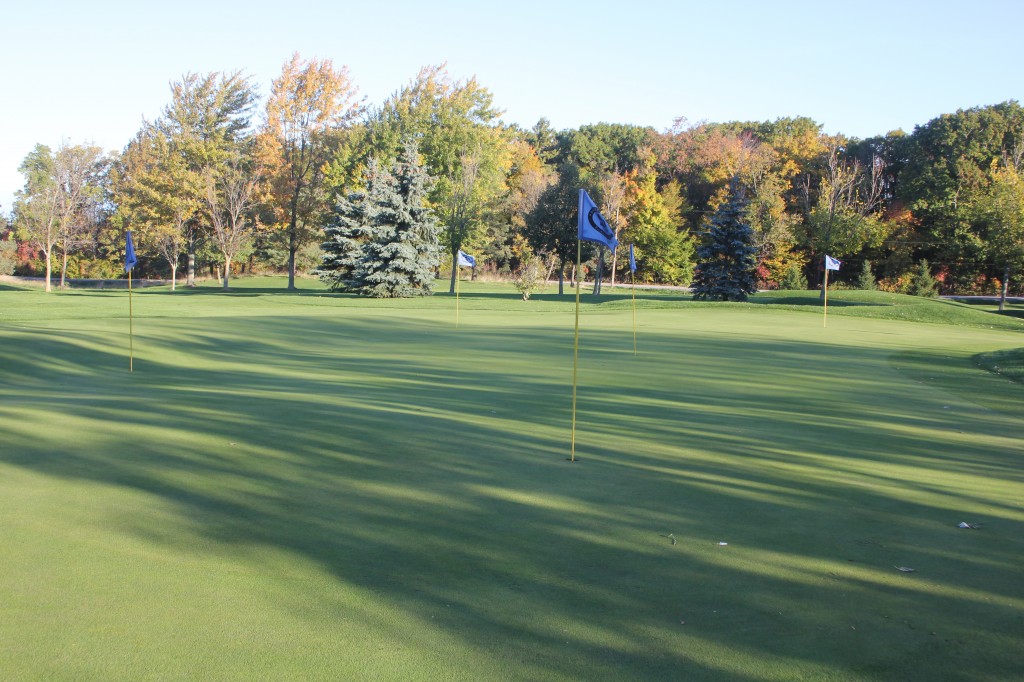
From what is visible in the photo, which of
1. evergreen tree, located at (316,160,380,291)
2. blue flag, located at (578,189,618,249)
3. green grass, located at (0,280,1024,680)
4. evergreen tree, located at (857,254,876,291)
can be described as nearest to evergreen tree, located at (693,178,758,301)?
evergreen tree, located at (857,254,876,291)

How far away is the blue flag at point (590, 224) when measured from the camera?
8.01 m

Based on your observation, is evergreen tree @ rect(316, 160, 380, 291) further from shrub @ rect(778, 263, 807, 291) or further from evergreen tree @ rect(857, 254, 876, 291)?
evergreen tree @ rect(857, 254, 876, 291)

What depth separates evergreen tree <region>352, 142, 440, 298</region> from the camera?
48688 millimetres

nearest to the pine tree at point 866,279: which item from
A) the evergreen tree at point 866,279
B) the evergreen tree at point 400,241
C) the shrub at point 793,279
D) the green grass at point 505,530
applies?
the evergreen tree at point 866,279

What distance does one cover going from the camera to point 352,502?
623cm

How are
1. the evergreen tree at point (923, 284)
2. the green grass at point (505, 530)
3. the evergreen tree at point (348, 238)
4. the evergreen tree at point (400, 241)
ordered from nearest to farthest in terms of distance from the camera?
1. the green grass at point (505, 530)
2. the evergreen tree at point (400, 241)
3. the evergreen tree at point (348, 238)
4. the evergreen tree at point (923, 284)

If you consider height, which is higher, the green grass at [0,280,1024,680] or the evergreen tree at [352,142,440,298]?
the evergreen tree at [352,142,440,298]

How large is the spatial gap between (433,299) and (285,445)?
39861mm

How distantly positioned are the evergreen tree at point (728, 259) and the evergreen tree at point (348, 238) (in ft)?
68.4

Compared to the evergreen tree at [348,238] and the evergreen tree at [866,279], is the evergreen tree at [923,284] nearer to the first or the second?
the evergreen tree at [866,279]

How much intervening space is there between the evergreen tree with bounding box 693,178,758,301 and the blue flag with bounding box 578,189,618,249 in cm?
3859

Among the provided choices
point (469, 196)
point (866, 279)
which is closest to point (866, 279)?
point (866, 279)

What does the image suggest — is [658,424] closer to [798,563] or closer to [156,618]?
[798,563]

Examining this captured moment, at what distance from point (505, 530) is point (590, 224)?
3.66 metres
